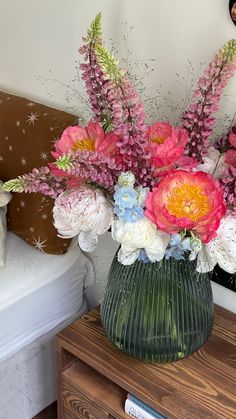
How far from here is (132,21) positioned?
124cm

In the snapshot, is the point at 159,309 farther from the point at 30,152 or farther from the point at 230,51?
the point at 30,152

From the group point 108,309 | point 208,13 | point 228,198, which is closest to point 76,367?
point 108,309

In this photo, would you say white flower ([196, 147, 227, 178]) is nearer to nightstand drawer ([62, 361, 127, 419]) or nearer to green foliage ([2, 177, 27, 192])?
green foliage ([2, 177, 27, 192])

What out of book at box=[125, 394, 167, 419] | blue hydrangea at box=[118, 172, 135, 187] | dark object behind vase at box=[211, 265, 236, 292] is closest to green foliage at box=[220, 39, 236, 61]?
blue hydrangea at box=[118, 172, 135, 187]

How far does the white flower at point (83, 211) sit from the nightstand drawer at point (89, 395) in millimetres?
440

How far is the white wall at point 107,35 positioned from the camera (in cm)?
112

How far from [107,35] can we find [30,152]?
40 cm

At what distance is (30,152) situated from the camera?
1498mm

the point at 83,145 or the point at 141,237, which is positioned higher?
the point at 83,145

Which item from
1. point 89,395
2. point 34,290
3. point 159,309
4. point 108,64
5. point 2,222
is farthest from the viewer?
point 2,222

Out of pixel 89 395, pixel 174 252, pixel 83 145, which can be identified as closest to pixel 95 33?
pixel 83 145

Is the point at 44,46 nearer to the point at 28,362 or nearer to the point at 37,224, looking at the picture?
the point at 37,224

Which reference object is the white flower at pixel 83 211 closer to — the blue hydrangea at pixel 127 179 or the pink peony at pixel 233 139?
the blue hydrangea at pixel 127 179

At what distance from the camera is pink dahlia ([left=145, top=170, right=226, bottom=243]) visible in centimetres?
84
